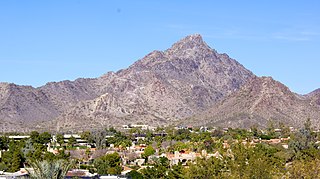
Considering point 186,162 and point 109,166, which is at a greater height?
point 186,162

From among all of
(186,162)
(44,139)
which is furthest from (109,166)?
(44,139)

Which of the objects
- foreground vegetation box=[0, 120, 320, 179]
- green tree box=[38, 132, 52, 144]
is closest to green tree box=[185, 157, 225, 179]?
foreground vegetation box=[0, 120, 320, 179]

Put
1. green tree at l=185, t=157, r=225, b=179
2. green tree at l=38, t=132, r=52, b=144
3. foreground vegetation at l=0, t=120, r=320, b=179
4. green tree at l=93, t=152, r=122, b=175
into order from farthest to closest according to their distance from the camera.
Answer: green tree at l=38, t=132, r=52, b=144 → green tree at l=93, t=152, r=122, b=175 → green tree at l=185, t=157, r=225, b=179 → foreground vegetation at l=0, t=120, r=320, b=179

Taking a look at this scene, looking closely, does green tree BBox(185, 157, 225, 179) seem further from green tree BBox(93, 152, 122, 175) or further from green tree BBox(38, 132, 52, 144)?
green tree BBox(38, 132, 52, 144)

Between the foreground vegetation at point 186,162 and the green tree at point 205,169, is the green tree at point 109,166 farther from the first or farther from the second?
the green tree at point 205,169

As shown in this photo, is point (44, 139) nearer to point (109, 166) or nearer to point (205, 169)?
point (109, 166)

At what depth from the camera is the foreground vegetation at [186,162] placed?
4853 centimetres

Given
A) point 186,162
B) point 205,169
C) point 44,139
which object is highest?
point 44,139

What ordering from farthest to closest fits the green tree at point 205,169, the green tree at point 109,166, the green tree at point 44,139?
the green tree at point 44,139 < the green tree at point 109,166 < the green tree at point 205,169

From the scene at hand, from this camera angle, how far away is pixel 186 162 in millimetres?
89875

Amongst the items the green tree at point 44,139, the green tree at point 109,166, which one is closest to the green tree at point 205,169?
the green tree at point 109,166

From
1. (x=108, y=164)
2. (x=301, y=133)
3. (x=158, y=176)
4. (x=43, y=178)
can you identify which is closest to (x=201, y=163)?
(x=43, y=178)

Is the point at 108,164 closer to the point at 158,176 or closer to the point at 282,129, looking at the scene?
the point at 158,176

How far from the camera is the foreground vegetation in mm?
48531
